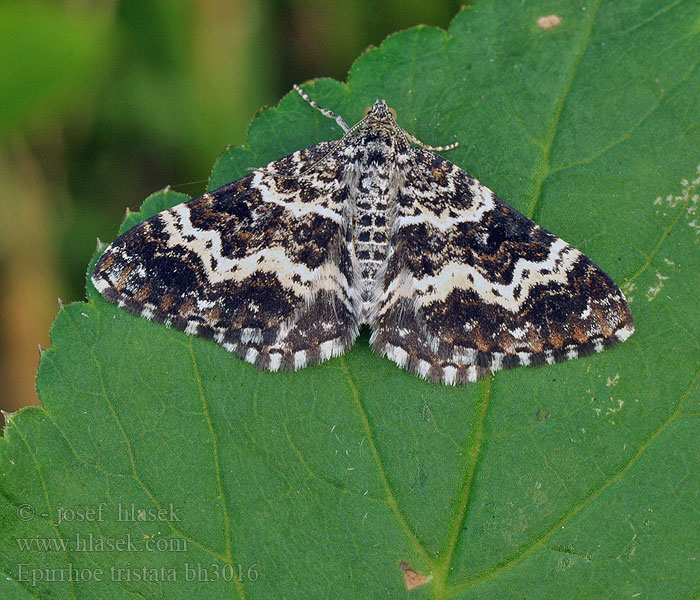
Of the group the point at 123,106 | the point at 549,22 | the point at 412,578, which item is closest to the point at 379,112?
the point at 549,22

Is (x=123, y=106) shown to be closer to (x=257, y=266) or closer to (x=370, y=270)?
(x=257, y=266)

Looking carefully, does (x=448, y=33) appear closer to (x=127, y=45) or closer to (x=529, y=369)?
(x=529, y=369)

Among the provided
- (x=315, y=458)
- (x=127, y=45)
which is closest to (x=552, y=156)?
(x=315, y=458)

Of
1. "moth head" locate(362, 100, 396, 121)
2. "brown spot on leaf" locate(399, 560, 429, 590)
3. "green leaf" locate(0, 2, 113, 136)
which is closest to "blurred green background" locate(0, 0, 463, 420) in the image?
"green leaf" locate(0, 2, 113, 136)

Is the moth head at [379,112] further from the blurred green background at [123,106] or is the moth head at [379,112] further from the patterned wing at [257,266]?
the blurred green background at [123,106]
